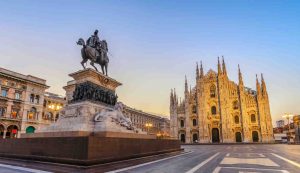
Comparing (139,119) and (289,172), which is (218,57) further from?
(289,172)

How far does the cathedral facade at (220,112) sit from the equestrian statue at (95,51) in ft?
141

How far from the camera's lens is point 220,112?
167 feet

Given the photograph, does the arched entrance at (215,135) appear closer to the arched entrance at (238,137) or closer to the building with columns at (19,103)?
the arched entrance at (238,137)

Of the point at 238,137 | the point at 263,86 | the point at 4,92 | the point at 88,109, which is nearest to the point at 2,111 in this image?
the point at 4,92

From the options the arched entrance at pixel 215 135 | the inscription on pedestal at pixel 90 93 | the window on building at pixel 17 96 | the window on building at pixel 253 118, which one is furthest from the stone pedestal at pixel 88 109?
the window on building at pixel 253 118

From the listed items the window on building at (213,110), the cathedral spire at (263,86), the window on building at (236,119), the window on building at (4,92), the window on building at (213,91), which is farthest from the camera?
the window on building at (213,91)

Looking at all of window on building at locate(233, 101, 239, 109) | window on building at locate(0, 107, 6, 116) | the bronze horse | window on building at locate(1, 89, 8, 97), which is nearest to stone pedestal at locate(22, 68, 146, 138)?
the bronze horse

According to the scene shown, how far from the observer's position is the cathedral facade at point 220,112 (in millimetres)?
47750

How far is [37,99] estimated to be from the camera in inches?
1623

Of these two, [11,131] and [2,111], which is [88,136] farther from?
[11,131]

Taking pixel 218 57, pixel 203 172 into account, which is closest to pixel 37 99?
pixel 203 172

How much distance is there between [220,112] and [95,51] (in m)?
45.2

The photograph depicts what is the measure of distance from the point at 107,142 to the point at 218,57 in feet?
173

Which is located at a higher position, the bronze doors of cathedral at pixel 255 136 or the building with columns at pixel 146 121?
the building with columns at pixel 146 121
